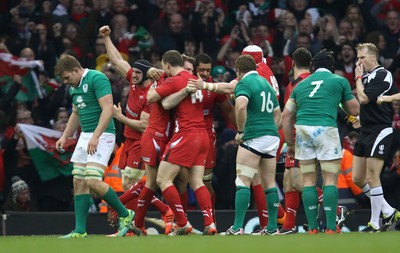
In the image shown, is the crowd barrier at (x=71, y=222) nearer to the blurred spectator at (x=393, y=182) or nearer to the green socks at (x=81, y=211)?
the blurred spectator at (x=393, y=182)

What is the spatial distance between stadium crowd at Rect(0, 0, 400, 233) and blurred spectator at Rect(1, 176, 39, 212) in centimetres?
4

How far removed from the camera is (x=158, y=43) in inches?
933

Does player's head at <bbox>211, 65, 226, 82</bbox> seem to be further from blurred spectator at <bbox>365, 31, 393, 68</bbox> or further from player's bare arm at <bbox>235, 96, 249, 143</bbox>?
player's bare arm at <bbox>235, 96, 249, 143</bbox>

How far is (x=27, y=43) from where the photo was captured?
23.7 m

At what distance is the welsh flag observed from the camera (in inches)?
832

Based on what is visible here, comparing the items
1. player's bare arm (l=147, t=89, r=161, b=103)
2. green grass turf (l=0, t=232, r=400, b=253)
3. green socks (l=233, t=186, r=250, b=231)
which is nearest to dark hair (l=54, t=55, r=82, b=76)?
player's bare arm (l=147, t=89, r=161, b=103)

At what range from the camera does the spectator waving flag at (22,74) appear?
2267 cm

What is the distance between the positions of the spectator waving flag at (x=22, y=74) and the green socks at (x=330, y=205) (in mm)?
8806

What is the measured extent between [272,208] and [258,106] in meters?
1.38

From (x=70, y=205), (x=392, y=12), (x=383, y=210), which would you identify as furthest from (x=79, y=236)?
(x=392, y=12)

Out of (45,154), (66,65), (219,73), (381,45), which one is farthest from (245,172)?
(381,45)

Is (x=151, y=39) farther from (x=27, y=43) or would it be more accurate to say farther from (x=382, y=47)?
(x=382, y=47)

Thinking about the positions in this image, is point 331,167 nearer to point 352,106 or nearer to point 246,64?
point 352,106

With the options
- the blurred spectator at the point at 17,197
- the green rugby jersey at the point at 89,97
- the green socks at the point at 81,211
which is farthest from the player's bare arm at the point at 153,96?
the blurred spectator at the point at 17,197
